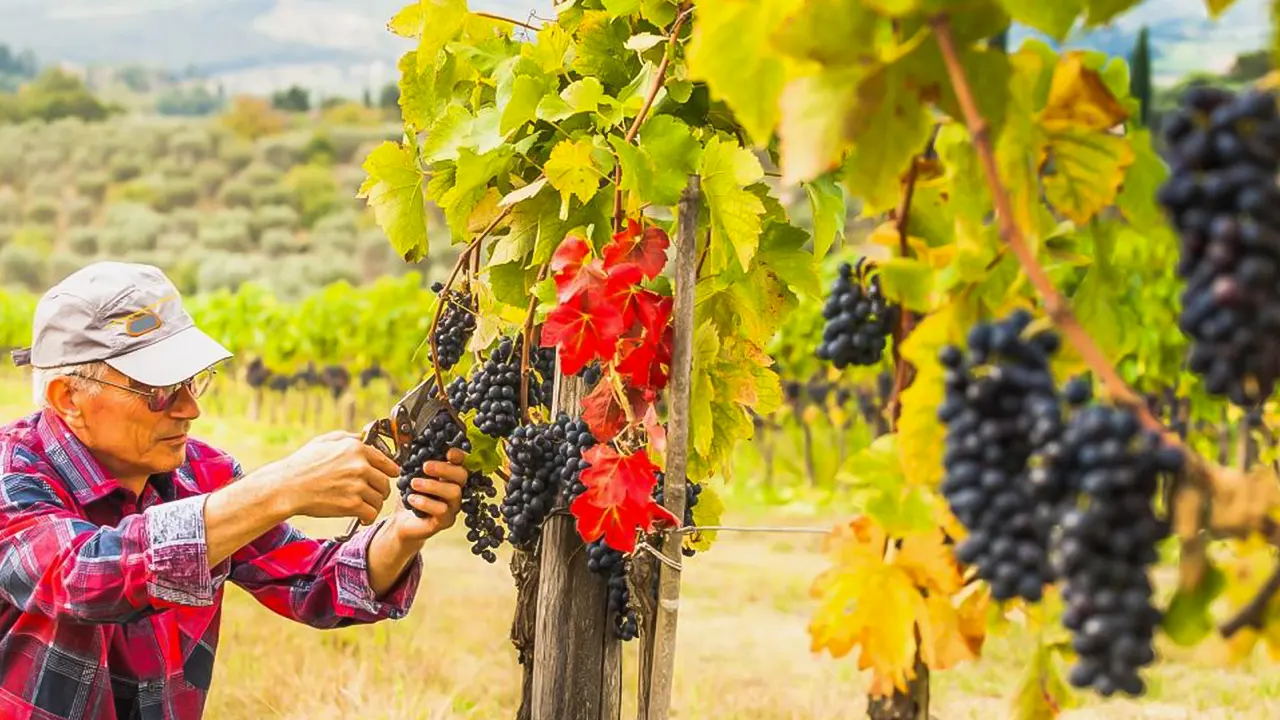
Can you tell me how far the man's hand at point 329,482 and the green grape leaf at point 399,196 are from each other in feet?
1.54

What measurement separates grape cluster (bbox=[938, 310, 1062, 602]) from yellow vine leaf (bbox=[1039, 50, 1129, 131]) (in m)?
0.28

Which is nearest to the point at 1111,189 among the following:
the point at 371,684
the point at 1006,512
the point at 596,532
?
the point at 1006,512

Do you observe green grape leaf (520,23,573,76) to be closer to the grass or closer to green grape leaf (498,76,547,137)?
green grape leaf (498,76,547,137)

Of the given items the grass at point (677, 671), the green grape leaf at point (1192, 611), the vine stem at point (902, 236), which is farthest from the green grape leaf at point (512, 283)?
the grass at point (677, 671)

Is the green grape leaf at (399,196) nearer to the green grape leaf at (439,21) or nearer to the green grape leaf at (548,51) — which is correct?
the green grape leaf at (439,21)

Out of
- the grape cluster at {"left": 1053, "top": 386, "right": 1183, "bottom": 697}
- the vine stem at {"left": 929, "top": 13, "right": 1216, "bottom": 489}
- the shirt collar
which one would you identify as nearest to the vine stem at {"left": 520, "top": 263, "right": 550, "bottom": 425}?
the shirt collar

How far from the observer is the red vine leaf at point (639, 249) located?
7.16 ft

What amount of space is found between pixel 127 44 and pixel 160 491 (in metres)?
71.1

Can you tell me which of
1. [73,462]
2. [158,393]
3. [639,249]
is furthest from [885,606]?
[73,462]

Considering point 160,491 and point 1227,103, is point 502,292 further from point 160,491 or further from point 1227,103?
point 1227,103

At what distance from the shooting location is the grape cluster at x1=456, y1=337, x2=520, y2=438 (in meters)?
2.52

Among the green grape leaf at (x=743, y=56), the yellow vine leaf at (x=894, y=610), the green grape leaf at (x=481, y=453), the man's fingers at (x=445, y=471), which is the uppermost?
the green grape leaf at (x=743, y=56)

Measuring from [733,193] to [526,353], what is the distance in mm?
608

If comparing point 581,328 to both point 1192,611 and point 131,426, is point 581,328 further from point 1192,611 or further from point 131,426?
point 1192,611
